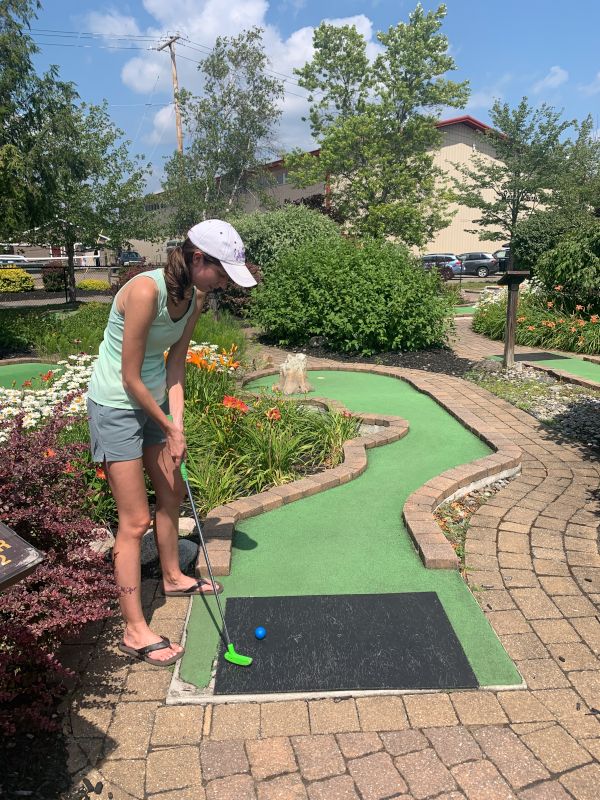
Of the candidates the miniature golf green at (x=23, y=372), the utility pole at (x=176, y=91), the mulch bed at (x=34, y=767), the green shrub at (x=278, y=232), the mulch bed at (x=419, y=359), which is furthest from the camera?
the utility pole at (x=176, y=91)

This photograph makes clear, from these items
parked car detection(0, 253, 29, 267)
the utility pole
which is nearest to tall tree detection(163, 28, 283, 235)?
the utility pole

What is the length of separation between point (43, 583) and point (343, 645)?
48.0 inches

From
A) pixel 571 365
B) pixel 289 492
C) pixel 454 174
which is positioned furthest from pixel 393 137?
pixel 289 492

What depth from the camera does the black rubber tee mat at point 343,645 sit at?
227 cm

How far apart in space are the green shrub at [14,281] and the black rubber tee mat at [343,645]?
26381 millimetres

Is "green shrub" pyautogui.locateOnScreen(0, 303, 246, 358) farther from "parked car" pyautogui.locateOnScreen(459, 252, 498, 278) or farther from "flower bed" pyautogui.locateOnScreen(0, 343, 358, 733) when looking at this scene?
"parked car" pyautogui.locateOnScreen(459, 252, 498, 278)

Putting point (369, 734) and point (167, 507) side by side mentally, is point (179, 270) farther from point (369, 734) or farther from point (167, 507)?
point (369, 734)

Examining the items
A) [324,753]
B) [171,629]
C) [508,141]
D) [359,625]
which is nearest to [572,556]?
[359,625]

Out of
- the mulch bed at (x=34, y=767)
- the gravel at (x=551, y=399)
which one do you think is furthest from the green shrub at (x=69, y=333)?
the mulch bed at (x=34, y=767)

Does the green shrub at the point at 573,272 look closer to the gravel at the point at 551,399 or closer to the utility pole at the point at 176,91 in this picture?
the gravel at the point at 551,399

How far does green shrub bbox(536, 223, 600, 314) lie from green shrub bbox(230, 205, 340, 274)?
473 centimetres

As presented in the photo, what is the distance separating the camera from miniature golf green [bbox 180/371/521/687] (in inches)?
98.4

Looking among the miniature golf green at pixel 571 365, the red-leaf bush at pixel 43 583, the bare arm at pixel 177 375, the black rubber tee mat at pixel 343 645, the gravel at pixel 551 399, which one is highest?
the bare arm at pixel 177 375

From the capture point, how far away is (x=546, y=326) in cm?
992
